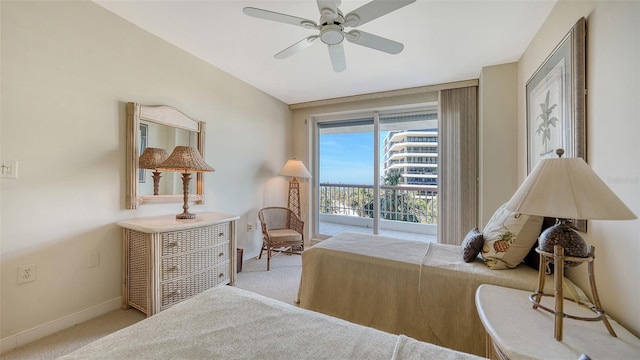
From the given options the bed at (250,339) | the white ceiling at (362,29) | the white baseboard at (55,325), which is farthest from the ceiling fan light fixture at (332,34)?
the white baseboard at (55,325)

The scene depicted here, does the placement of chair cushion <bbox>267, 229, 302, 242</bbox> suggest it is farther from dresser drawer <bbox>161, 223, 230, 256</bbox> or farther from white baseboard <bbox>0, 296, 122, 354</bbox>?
white baseboard <bbox>0, 296, 122, 354</bbox>

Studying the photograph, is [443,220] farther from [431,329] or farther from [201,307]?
[201,307]

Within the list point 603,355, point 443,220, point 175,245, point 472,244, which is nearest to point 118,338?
point 175,245

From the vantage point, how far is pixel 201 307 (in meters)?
1.04

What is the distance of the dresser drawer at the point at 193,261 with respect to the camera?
2.08 meters

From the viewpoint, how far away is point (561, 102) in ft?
5.13

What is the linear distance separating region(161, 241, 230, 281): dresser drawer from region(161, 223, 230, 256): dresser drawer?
0.05m

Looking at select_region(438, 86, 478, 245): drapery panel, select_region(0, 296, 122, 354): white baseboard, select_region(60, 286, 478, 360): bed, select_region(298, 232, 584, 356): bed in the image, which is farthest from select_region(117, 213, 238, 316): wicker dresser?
select_region(438, 86, 478, 245): drapery panel

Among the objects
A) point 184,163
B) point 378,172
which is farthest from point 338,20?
point 378,172

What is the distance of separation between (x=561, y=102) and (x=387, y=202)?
11.5 ft

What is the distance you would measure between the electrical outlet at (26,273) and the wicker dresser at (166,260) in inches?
20.8

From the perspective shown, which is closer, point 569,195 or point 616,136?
point 569,195

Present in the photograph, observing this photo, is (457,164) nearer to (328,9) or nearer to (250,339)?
(328,9)

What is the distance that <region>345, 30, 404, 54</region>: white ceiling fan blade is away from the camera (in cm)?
172
